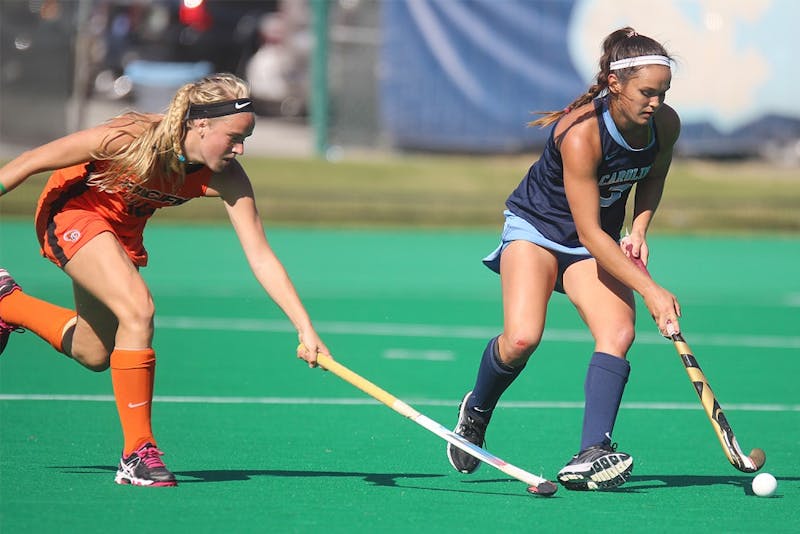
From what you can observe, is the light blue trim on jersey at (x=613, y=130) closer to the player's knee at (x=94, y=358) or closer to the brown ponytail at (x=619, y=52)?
the brown ponytail at (x=619, y=52)

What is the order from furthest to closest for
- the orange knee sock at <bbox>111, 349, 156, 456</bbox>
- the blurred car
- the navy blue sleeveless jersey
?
the blurred car
the navy blue sleeveless jersey
the orange knee sock at <bbox>111, 349, 156, 456</bbox>

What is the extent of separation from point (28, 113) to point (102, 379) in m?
9.65

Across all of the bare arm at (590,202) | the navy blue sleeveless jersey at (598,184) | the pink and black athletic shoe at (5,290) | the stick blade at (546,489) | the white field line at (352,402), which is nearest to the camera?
the stick blade at (546,489)

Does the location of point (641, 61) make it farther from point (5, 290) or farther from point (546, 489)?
point (5, 290)

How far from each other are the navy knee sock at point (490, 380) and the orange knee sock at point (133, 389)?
1.33 metres

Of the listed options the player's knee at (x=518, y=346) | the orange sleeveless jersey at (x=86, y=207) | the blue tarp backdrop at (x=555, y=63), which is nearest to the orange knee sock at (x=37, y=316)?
the orange sleeveless jersey at (x=86, y=207)

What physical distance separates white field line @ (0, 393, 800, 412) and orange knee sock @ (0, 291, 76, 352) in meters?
0.97

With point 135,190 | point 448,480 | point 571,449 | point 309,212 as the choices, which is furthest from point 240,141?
point 309,212

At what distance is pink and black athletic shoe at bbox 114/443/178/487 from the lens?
494cm

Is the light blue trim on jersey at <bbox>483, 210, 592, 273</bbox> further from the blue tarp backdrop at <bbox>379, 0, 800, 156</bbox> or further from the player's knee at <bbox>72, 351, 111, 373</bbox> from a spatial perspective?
the blue tarp backdrop at <bbox>379, 0, 800, 156</bbox>

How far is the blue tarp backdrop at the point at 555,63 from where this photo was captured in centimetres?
1636

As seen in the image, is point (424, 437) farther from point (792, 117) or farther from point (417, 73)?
point (792, 117)

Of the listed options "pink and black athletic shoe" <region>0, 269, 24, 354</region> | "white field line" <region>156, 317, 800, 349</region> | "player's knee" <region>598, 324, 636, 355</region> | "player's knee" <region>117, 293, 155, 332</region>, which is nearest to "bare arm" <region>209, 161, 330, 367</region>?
"player's knee" <region>117, 293, 155, 332</region>

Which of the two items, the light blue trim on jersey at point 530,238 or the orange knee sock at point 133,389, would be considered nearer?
the orange knee sock at point 133,389
